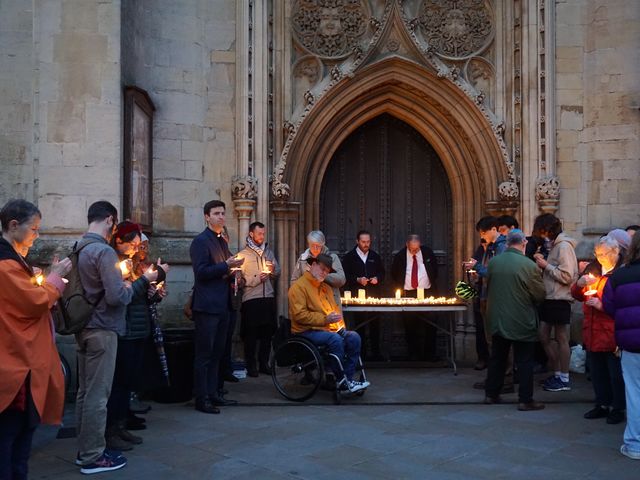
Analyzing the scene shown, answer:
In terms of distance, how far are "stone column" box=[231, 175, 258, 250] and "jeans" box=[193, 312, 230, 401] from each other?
8.21 feet

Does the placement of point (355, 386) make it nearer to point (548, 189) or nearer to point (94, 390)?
point (94, 390)

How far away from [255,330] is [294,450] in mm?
3175

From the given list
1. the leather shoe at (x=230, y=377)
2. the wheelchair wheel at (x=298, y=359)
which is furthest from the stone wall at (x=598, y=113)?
the leather shoe at (x=230, y=377)

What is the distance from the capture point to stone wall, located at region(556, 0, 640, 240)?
9094 millimetres

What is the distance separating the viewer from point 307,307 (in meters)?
7.07

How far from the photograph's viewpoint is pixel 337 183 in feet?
32.7

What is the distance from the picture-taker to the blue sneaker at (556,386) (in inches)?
297

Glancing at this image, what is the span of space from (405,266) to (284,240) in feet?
5.31

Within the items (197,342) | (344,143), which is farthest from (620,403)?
(344,143)

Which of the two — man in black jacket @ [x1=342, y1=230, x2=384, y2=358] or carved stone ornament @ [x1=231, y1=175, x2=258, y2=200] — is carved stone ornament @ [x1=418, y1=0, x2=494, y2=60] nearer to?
man in black jacket @ [x1=342, y1=230, x2=384, y2=358]

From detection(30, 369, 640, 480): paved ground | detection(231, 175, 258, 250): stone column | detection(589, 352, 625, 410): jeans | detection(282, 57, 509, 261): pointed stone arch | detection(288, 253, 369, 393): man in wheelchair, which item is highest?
detection(282, 57, 509, 261): pointed stone arch

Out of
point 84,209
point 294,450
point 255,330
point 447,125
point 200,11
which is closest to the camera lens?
point 294,450

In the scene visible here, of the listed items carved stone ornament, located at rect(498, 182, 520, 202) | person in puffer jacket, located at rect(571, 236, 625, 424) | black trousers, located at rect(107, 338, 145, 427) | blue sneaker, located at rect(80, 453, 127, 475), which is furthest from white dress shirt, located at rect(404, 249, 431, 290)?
blue sneaker, located at rect(80, 453, 127, 475)

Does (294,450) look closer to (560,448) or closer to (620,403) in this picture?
(560,448)
